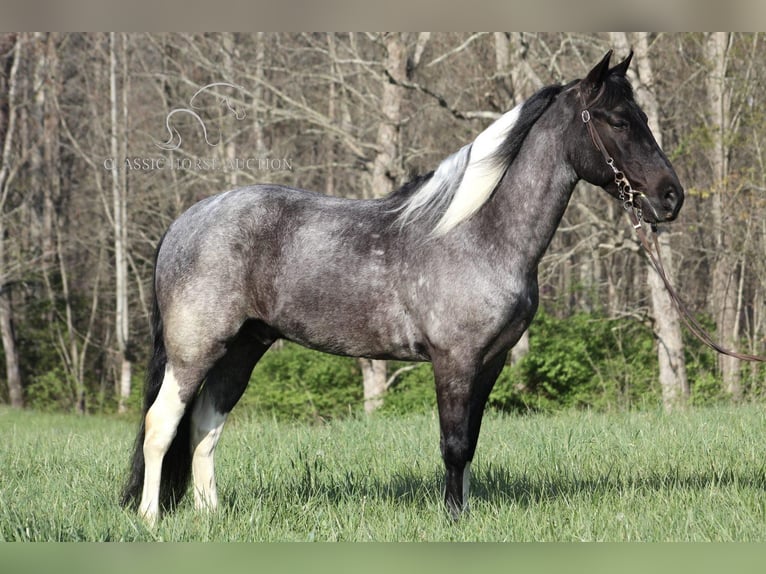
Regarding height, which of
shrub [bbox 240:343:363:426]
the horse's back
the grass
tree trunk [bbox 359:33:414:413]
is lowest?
shrub [bbox 240:343:363:426]

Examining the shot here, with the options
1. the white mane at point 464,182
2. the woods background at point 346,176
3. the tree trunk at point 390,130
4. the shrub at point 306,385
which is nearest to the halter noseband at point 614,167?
the white mane at point 464,182

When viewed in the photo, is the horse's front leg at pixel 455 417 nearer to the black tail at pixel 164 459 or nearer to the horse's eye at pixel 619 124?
the horse's eye at pixel 619 124

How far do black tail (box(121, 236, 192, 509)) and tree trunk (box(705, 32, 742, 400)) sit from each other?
33.2 feet

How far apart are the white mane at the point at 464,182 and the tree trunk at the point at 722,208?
30.5ft

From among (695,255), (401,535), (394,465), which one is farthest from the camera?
(695,255)

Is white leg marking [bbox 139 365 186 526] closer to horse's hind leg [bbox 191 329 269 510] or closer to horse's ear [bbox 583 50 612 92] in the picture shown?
horse's hind leg [bbox 191 329 269 510]

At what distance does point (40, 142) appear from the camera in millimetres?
18609

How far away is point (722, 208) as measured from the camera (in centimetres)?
1312

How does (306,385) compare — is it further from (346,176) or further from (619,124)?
(619,124)

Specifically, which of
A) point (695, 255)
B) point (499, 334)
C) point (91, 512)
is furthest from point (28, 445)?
point (695, 255)

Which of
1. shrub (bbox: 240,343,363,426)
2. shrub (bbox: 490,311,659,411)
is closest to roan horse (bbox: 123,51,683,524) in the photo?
shrub (bbox: 490,311,659,411)

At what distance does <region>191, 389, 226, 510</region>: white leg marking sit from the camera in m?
4.82

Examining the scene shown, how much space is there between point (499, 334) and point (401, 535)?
1.14 metres

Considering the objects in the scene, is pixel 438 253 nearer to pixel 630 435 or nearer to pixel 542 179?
pixel 542 179
